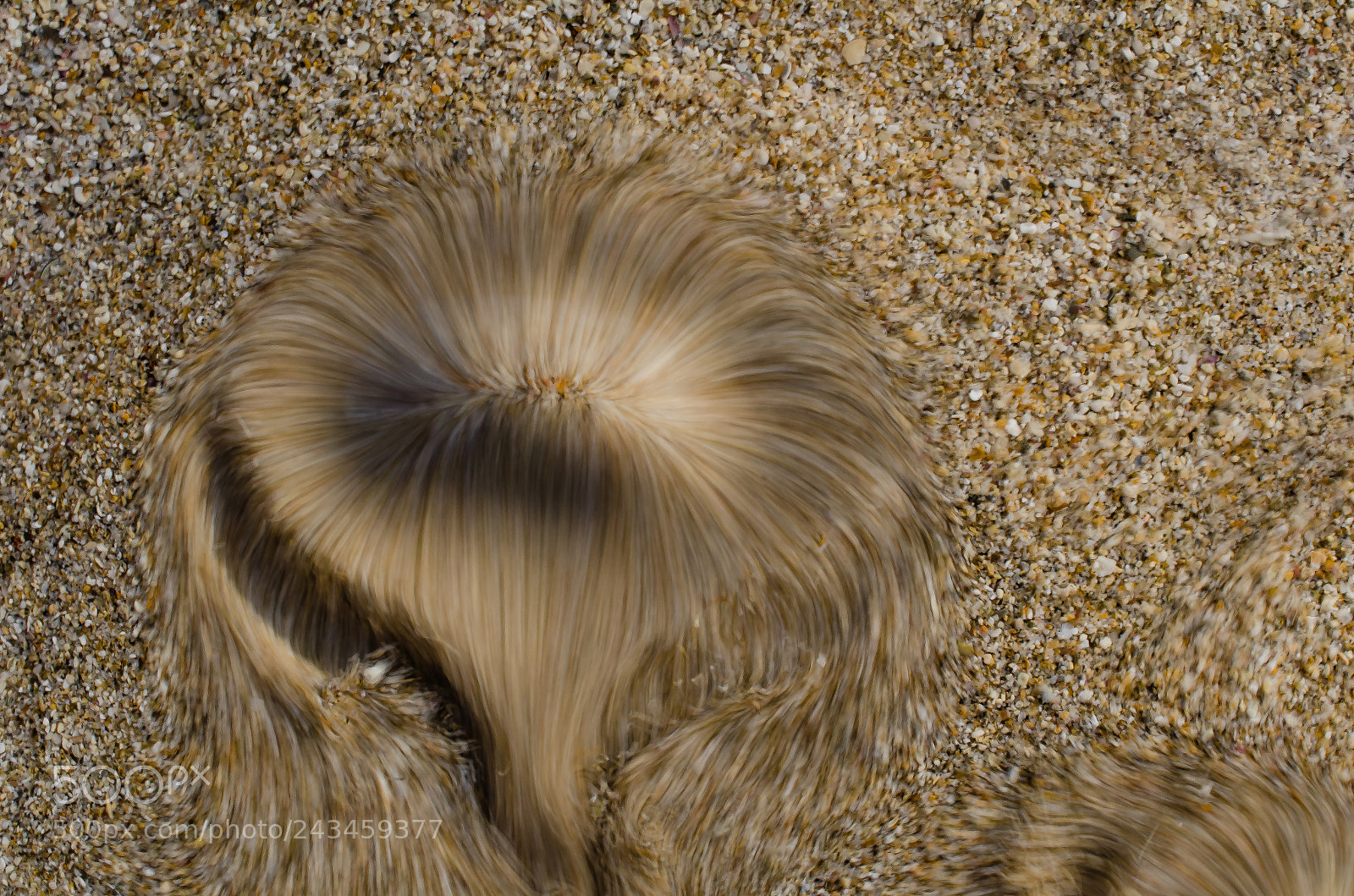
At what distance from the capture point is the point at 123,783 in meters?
2.70

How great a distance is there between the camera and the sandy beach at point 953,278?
98.0 inches

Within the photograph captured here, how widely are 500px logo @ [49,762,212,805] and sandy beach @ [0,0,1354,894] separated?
0.04ft

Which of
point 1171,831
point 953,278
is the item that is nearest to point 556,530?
point 953,278

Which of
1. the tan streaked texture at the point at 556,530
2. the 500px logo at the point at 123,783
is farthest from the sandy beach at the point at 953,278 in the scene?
the tan streaked texture at the point at 556,530

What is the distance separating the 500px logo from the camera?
268 centimetres

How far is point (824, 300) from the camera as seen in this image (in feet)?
8.31

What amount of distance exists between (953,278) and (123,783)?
328 cm

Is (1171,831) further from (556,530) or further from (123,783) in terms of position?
(123,783)

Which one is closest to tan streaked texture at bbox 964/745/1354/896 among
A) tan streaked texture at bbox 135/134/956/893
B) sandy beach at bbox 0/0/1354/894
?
sandy beach at bbox 0/0/1354/894

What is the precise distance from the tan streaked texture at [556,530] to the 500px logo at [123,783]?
0.25m

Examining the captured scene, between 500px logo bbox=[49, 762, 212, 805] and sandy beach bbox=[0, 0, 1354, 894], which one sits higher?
sandy beach bbox=[0, 0, 1354, 894]

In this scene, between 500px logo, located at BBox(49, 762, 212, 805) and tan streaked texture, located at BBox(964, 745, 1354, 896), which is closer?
tan streaked texture, located at BBox(964, 745, 1354, 896)

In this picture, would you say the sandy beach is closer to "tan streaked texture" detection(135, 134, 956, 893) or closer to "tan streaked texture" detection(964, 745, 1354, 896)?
"tan streaked texture" detection(964, 745, 1354, 896)

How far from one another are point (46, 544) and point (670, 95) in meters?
2.61
